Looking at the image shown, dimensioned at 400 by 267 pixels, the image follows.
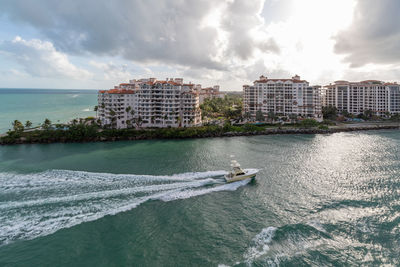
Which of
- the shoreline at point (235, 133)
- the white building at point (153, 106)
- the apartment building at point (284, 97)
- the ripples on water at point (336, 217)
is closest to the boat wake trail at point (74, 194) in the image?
the ripples on water at point (336, 217)

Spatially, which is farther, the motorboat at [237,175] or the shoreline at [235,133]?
the shoreline at [235,133]

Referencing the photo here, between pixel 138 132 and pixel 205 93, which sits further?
pixel 205 93

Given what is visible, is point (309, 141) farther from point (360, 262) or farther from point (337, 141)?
point (360, 262)

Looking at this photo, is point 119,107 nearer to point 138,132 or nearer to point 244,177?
point 138,132

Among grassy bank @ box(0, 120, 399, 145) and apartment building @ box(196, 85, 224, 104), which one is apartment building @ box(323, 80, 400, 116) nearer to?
grassy bank @ box(0, 120, 399, 145)

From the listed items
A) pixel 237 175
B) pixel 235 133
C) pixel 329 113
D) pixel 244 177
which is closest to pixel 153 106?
pixel 235 133

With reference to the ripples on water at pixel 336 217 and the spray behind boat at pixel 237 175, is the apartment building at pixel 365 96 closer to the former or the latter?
the ripples on water at pixel 336 217
